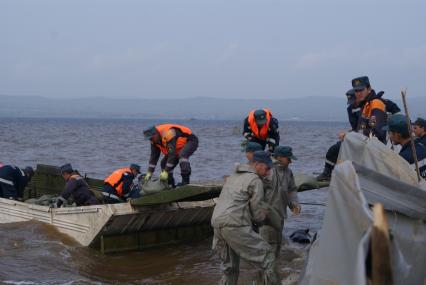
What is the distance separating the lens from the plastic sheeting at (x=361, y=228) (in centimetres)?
334

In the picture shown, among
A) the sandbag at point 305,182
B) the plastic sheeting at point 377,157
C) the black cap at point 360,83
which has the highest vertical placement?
the black cap at point 360,83

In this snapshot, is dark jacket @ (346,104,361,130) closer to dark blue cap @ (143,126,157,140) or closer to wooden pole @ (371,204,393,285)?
dark blue cap @ (143,126,157,140)

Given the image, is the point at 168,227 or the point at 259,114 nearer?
the point at 259,114

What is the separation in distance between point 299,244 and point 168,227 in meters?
2.52

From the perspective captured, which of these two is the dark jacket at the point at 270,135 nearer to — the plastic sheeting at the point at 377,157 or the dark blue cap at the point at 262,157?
the dark blue cap at the point at 262,157

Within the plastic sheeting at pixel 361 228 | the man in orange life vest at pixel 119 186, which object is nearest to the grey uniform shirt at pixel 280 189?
the plastic sheeting at pixel 361 228

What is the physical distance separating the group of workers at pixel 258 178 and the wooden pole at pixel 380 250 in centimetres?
250

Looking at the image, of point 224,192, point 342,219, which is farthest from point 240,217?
point 342,219

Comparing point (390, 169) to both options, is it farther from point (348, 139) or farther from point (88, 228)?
point (88, 228)

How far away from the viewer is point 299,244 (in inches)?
451

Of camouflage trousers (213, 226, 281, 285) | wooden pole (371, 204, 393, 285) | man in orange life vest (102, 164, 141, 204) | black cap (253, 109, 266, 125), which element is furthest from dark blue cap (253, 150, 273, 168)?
man in orange life vest (102, 164, 141, 204)

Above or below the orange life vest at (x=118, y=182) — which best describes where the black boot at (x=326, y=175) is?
above

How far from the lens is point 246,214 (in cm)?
652

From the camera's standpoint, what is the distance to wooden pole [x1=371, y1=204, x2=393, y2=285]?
294 centimetres
